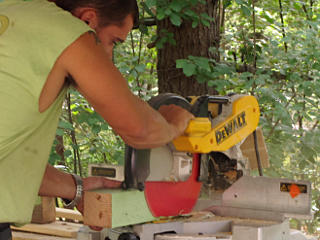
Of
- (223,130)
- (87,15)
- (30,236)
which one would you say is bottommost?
(30,236)

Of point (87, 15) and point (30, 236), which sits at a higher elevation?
point (87, 15)

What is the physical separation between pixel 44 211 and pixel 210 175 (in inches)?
39.1

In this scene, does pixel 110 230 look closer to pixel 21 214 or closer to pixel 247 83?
pixel 21 214

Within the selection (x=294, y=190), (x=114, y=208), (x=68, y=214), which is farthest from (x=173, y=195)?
(x=68, y=214)

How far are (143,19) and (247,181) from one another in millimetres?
2039

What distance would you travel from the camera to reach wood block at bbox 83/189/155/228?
1.68 meters

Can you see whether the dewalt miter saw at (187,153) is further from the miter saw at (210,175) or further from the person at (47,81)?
the person at (47,81)

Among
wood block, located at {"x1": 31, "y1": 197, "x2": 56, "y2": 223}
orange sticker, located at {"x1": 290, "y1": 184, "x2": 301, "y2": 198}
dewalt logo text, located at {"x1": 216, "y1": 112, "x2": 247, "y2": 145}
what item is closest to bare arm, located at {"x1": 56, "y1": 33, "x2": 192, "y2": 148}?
dewalt logo text, located at {"x1": 216, "y1": 112, "x2": 247, "y2": 145}

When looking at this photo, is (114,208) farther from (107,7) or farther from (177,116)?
(107,7)

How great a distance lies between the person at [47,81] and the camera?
127cm

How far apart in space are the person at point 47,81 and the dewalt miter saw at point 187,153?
9.8 inches

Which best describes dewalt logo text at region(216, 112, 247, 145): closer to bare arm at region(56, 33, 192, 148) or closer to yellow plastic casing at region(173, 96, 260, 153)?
Answer: yellow plastic casing at region(173, 96, 260, 153)

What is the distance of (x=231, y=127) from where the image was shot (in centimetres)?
202

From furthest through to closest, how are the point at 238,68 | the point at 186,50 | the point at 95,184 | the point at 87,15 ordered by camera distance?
the point at 238,68 → the point at 186,50 → the point at 95,184 → the point at 87,15
